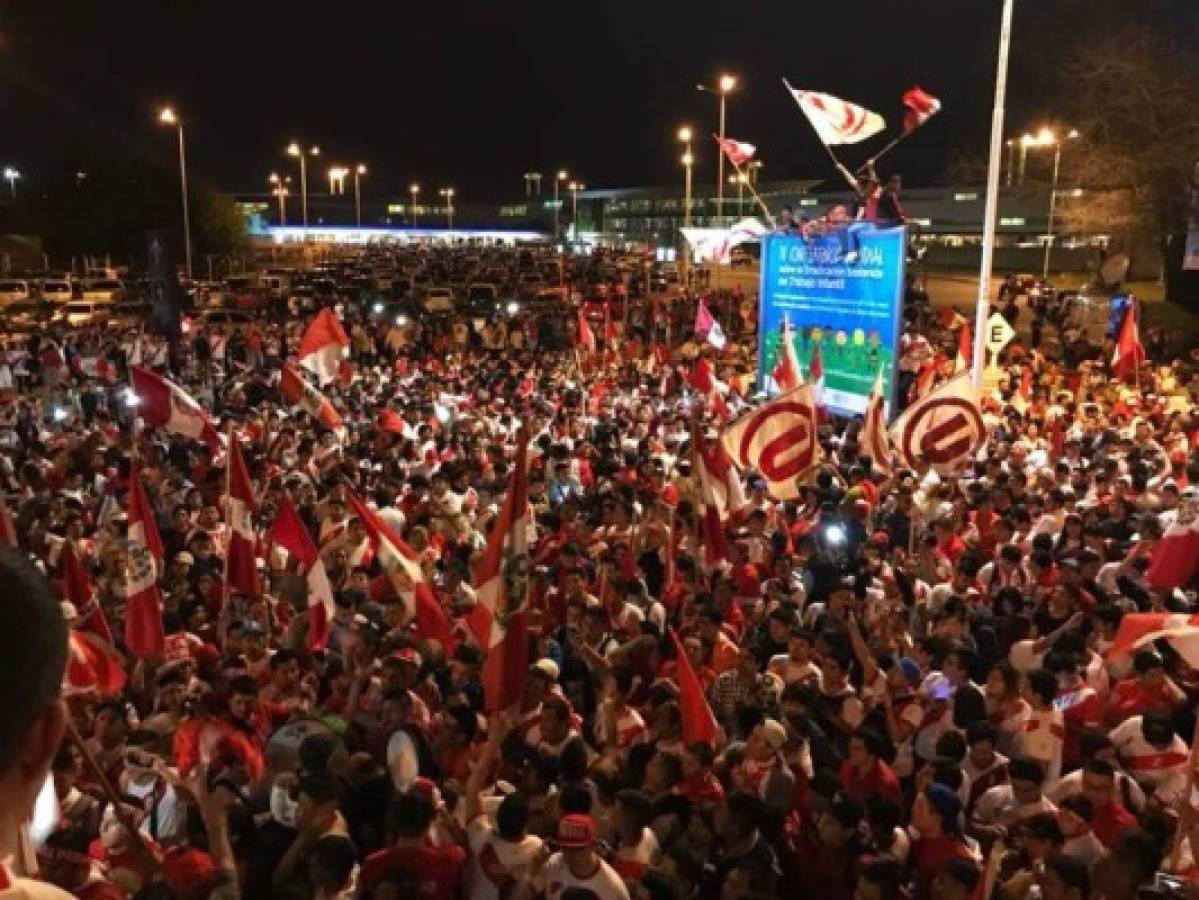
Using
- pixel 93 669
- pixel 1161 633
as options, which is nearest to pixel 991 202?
pixel 1161 633

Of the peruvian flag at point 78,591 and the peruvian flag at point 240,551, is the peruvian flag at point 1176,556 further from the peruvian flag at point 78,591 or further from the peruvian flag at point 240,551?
the peruvian flag at point 78,591

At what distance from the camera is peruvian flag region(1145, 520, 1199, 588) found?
7805 millimetres

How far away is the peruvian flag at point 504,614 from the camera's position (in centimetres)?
555

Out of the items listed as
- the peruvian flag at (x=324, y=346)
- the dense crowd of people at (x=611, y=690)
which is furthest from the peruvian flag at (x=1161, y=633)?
the peruvian flag at (x=324, y=346)

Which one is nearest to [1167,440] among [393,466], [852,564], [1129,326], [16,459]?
[1129,326]

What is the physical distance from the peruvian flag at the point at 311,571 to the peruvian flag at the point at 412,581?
537 mm

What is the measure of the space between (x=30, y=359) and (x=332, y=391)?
228 inches

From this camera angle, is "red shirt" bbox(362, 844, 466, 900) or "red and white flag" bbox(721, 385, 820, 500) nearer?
"red shirt" bbox(362, 844, 466, 900)

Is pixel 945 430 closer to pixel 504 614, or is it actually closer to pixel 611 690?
pixel 611 690

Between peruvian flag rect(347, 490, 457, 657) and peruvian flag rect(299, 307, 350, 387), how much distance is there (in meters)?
6.41

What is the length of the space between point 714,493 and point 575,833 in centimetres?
495

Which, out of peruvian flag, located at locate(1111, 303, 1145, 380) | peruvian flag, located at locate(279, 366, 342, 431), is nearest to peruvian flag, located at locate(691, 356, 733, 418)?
peruvian flag, located at locate(279, 366, 342, 431)

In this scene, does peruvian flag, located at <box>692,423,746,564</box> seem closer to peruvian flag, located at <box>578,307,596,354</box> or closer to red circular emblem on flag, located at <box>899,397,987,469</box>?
red circular emblem on flag, located at <box>899,397,987,469</box>

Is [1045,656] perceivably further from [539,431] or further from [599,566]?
[539,431]
